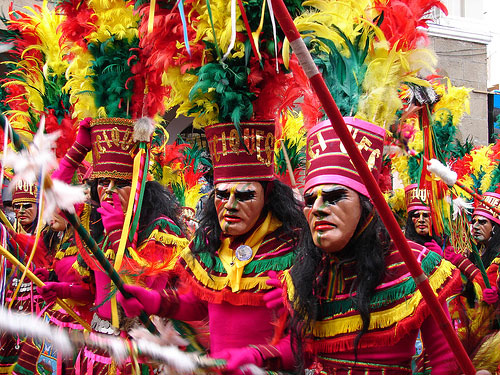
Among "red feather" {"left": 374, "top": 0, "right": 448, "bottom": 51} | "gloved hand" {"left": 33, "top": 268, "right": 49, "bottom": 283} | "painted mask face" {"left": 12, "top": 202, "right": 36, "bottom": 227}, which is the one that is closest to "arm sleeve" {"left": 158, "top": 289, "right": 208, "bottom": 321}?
"red feather" {"left": 374, "top": 0, "right": 448, "bottom": 51}

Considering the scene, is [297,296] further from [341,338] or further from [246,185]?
[246,185]

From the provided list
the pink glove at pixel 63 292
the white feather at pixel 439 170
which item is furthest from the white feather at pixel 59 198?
the pink glove at pixel 63 292

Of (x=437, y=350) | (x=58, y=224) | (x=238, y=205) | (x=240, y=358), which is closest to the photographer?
(x=437, y=350)

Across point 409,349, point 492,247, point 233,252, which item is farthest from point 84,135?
point 492,247

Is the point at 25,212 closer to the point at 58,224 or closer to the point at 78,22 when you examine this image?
the point at 58,224

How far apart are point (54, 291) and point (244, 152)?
6.92 feet

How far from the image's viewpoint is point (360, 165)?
198 cm

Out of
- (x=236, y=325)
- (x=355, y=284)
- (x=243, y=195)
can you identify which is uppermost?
(x=243, y=195)

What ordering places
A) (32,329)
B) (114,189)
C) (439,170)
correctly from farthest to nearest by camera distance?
(114,189) < (439,170) < (32,329)

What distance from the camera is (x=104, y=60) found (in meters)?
4.31

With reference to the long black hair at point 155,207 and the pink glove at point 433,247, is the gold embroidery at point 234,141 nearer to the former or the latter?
the long black hair at point 155,207

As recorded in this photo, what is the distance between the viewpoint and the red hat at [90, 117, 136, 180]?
4.25 meters

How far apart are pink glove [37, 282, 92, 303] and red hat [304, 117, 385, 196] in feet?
8.66

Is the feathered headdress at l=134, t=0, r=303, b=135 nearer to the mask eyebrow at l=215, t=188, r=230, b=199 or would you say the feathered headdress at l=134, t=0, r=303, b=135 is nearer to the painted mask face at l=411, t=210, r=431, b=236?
the mask eyebrow at l=215, t=188, r=230, b=199
